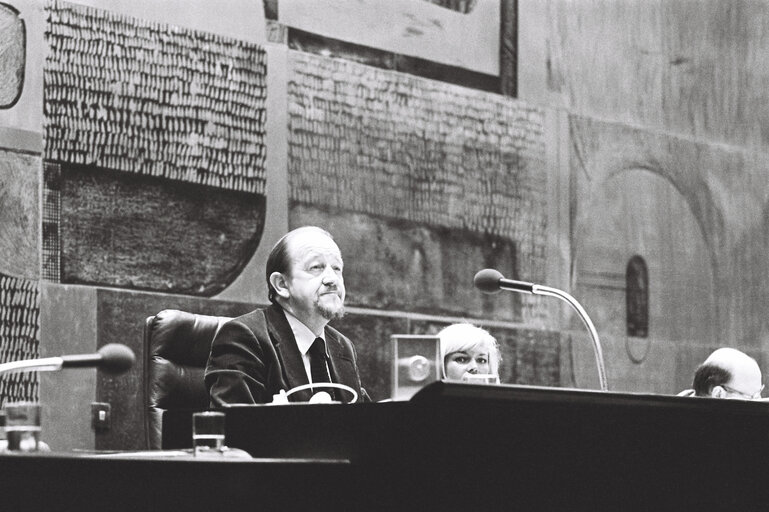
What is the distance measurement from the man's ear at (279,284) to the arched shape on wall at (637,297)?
3543 mm

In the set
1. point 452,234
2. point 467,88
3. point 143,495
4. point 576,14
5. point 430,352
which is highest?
point 576,14

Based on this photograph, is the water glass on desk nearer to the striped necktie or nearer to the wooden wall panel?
the striped necktie

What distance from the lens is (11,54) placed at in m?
4.80

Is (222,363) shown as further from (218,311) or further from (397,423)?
(218,311)

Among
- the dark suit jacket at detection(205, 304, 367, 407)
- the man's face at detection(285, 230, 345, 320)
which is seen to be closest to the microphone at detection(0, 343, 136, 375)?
the dark suit jacket at detection(205, 304, 367, 407)

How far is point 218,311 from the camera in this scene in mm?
5391

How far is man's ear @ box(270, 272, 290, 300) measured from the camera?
4.14 metres

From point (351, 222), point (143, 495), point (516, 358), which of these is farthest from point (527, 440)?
point (516, 358)

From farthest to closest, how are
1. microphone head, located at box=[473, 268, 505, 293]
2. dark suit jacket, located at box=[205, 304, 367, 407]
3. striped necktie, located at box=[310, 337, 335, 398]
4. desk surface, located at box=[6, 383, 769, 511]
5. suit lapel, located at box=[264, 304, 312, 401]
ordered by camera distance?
microphone head, located at box=[473, 268, 505, 293]
striped necktie, located at box=[310, 337, 335, 398]
suit lapel, located at box=[264, 304, 312, 401]
dark suit jacket, located at box=[205, 304, 367, 407]
desk surface, located at box=[6, 383, 769, 511]

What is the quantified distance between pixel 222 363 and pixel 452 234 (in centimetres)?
287

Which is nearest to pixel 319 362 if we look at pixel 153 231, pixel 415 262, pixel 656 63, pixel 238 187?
pixel 153 231

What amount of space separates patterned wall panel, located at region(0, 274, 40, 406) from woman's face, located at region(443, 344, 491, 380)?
1.52 metres

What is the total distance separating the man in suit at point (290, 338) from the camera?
3.73 meters

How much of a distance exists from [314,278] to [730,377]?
1.59m
